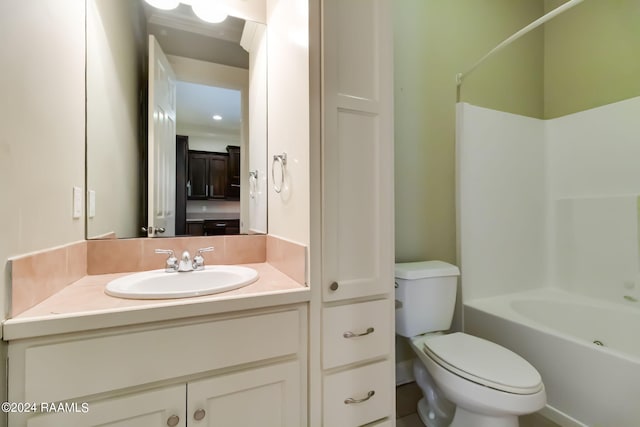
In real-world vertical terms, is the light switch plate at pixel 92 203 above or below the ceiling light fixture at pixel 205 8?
below

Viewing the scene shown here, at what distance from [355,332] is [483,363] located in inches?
23.5

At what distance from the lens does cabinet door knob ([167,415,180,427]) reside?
31.0 inches

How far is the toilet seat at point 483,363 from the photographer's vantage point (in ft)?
3.47

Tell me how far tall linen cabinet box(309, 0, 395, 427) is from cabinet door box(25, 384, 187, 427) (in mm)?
415

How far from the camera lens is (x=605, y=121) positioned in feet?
6.33

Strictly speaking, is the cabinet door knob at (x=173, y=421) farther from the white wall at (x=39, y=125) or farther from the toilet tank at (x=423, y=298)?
the toilet tank at (x=423, y=298)

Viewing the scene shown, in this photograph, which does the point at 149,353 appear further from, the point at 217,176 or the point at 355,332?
the point at 217,176

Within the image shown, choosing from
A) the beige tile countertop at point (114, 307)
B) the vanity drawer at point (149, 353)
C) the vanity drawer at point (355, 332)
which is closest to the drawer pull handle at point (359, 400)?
the vanity drawer at point (355, 332)

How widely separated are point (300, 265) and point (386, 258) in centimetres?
Result: 34

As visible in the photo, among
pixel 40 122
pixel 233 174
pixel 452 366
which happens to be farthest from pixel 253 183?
pixel 452 366

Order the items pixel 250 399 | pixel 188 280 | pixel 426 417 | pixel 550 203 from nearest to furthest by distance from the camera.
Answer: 1. pixel 250 399
2. pixel 188 280
3. pixel 426 417
4. pixel 550 203

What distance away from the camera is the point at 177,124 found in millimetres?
1380

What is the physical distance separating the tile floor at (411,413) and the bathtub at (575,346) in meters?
0.06

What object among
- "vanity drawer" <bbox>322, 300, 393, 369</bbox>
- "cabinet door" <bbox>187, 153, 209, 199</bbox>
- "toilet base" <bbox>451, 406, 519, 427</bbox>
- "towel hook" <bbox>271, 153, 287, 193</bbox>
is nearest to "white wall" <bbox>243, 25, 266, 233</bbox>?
"towel hook" <bbox>271, 153, 287, 193</bbox>
